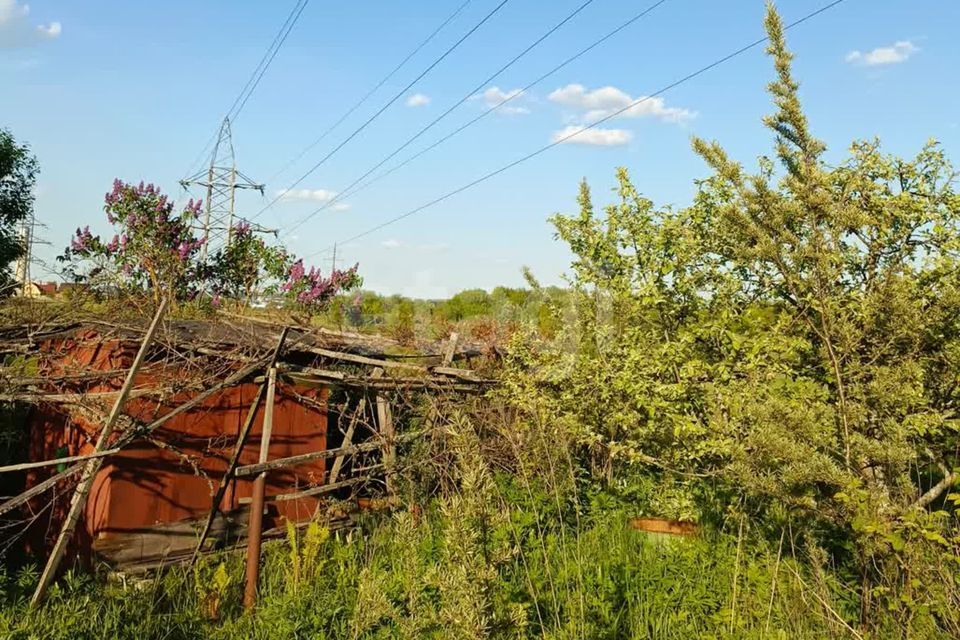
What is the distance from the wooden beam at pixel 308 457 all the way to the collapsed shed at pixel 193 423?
1 cm

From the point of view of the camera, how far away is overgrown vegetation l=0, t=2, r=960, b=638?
3.45 meters

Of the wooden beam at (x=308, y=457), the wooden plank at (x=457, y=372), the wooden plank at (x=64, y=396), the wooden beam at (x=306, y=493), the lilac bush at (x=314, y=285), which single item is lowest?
the wooden beam at (x=306, y=493)

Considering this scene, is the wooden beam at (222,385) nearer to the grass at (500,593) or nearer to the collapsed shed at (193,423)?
the collapsed shed at (193,423)

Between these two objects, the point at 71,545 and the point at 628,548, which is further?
the point at 71,545

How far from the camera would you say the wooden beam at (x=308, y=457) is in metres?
6.32

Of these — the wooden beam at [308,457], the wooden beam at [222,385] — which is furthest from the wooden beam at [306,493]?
the wooden beam at [222,385]

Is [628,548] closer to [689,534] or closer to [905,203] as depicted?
[689,534]

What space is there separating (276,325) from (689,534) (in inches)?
221

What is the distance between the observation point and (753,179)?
3.36 metres

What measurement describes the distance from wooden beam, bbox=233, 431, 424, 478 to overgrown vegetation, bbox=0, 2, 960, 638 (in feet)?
0.83

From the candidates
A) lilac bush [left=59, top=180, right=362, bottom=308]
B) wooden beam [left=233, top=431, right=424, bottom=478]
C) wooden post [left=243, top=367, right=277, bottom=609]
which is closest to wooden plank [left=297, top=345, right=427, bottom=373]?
wooden beam [left=233, top=431, right=424, bottom=478]

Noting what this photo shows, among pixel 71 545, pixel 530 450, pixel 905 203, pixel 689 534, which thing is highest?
pixel 905 203

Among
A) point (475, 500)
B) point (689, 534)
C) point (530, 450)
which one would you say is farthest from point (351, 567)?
point (475, 500)

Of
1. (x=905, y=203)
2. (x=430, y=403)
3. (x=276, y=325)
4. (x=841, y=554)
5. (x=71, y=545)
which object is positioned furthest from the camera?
(x=276, y=325)
